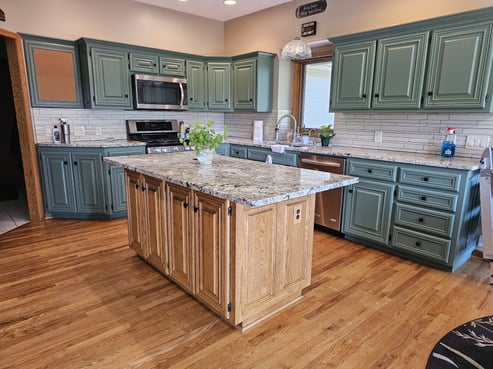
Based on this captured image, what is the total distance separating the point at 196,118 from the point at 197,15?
1591 millimetres

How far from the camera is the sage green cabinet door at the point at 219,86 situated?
4.89m

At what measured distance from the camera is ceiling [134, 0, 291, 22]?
14.4 ft

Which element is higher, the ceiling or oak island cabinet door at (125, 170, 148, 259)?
the ceiling

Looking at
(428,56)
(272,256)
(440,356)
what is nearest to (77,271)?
(272,256)

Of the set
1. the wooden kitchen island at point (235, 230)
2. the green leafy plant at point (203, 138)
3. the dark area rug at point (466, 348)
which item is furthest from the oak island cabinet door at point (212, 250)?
the dark area rug at point (466, 348)

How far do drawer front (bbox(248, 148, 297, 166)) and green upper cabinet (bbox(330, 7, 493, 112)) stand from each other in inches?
31.3

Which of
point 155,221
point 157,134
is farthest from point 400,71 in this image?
point 157,134

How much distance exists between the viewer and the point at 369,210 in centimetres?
325

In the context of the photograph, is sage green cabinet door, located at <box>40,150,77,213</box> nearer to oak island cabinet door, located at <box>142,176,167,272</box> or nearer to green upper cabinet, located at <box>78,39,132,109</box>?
green upper cabinet, located at <box>78,39,132,109</box>

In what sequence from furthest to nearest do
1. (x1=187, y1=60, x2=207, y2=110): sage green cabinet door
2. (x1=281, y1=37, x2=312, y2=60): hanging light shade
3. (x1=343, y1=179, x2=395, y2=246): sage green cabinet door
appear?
1. (x1=187, y1=60, x2=207, y2=110): sage green cabinet door
2. (x1=281, y1=37, x2=312, y2=60): hanging light shade
3. (x1=343, y1=179, x2=395, y2=246): sage green cabinet door

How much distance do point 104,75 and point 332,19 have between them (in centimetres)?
290

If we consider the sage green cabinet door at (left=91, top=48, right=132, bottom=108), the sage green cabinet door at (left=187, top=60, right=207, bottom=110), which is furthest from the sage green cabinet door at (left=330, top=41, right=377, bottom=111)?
the sage green cabinet door at (left=91, top=48, right=132, bottom=108)

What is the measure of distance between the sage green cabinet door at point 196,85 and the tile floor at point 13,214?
267cm

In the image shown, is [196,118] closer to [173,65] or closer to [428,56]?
[173,65]
